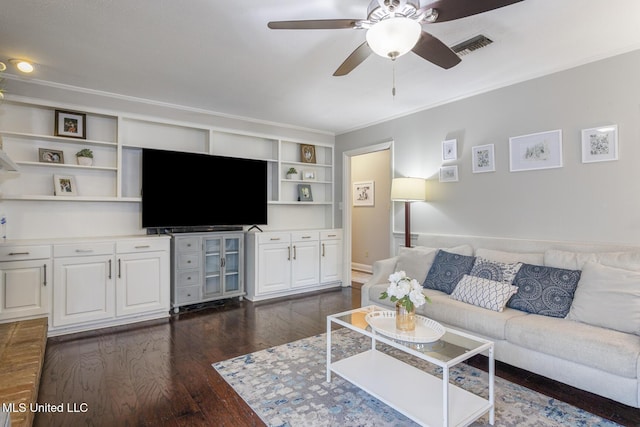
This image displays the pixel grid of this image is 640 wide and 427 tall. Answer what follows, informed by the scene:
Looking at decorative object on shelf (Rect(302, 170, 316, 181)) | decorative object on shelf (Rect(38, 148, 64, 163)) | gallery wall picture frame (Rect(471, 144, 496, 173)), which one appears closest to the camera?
decorative object on shelf (Rect(38, 148, 64, 163))

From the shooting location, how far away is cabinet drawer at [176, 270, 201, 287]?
381cm

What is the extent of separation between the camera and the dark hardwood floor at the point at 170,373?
1.92 meters

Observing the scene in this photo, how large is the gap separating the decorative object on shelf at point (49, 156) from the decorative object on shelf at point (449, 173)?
4.08 m

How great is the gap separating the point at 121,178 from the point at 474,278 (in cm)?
373

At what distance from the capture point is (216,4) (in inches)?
79.2

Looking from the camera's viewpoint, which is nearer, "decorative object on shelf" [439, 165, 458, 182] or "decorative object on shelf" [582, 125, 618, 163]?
"decorative object on shelf" [582, 125, 618, 163]

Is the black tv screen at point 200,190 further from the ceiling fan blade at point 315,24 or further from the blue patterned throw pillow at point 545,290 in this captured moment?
the blue patterned throw pillow at point 545,290

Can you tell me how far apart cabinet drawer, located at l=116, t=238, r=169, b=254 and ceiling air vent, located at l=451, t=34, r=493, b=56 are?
3355 millimetres

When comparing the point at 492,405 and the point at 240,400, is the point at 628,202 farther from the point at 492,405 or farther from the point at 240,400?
the point at 240,400

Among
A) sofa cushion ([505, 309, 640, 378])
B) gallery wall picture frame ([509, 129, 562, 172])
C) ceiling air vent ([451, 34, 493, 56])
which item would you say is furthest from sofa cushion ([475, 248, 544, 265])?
ceiling air vent ([451, 34, 493, 56])

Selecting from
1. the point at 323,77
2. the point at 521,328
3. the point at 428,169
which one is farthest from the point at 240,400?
the point at 428,169

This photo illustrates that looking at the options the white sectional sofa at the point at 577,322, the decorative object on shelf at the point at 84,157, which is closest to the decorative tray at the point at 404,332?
the white sectional sofa at the point at 577,322

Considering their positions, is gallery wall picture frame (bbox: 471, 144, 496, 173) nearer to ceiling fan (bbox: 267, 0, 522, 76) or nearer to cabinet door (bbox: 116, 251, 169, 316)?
ceiling fan (bbox: 267, 0, 522, 76)

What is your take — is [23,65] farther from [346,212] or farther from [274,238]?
[346,212]
